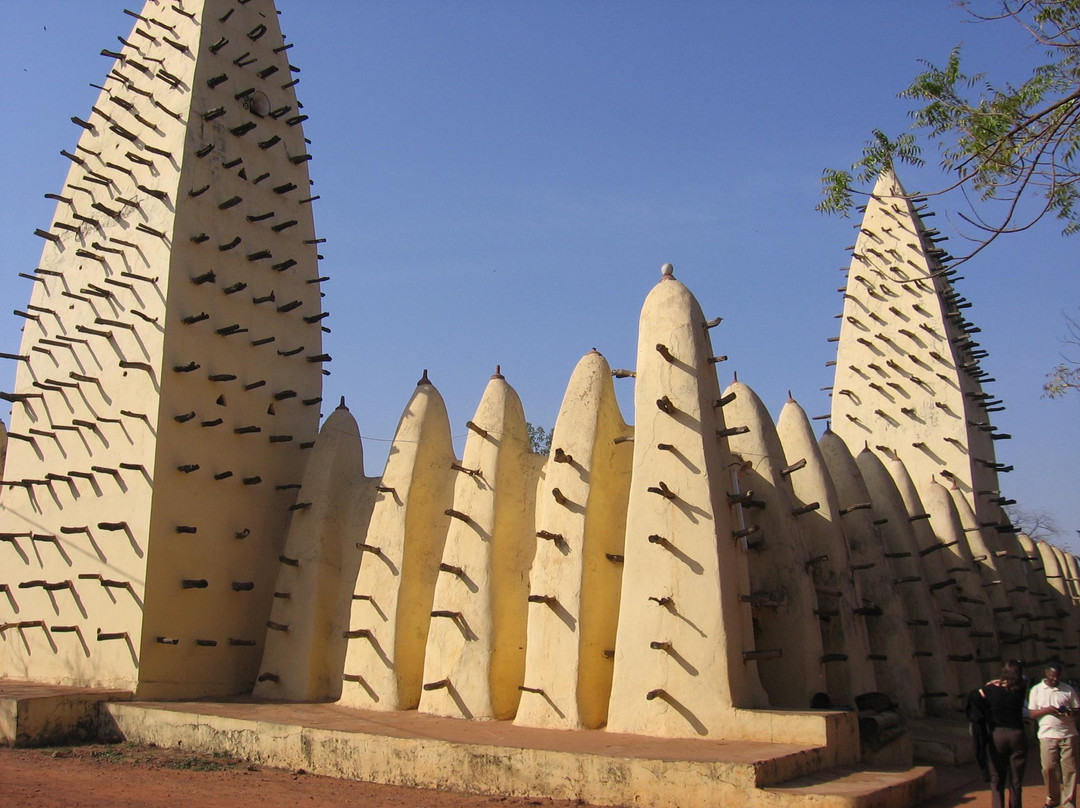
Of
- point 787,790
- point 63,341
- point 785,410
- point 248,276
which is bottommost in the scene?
point 787,790

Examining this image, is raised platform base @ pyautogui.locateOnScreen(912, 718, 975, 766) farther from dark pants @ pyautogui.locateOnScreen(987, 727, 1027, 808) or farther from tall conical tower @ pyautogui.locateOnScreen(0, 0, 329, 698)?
tall conical tower @ pyautogui.locateOnScreen(0, 0, 329, 698)

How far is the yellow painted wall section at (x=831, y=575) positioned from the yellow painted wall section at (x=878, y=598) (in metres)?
0.28

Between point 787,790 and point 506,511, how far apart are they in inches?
224

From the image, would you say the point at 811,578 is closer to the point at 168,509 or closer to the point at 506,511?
the point at 506,511

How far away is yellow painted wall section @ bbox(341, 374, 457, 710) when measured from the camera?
13.2 m

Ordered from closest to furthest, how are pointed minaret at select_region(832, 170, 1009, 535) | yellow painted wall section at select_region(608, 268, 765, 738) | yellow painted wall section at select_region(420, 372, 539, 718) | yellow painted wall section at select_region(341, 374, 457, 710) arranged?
1. yellow painted wall section at select_region(608, 268, 765, 738)
2. yellow painted wall section at select_region(420, 372, 539, 718)
3. yellow painted wall section at select_region(341, 374, 457, 710)
4. pointed minaret at select_region(832, 170, 1009, 535)

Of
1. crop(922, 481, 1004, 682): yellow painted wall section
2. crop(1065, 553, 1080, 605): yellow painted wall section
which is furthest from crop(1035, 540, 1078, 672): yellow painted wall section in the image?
crop(922, 481, 1004, 682): yellow painted wall section

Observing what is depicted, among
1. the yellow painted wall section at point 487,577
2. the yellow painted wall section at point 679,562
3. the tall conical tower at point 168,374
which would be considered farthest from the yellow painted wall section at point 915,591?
the tall conical tower at point 168,374

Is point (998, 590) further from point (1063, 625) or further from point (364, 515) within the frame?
point (364, 515)

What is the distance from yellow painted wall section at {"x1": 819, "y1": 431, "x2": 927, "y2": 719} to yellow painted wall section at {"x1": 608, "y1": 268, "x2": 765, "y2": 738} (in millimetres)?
3308

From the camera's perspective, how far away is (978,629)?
16.2 metres

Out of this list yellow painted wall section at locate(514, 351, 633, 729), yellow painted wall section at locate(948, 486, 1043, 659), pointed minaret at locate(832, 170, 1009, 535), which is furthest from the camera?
pointed minaret at locate(832, 170, 1009, 535)

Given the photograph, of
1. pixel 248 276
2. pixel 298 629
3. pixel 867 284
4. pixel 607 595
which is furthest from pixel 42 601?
pixel 867 284

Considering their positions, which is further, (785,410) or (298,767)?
(785,410)
